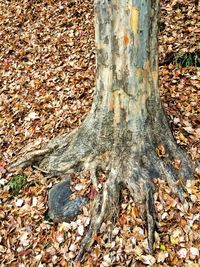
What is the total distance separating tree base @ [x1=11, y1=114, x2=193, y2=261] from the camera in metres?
4.25

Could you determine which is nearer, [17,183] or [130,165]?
[130,165]

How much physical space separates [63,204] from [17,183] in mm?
911

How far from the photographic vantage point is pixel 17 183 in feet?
16.5

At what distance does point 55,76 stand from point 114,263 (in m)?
4.12

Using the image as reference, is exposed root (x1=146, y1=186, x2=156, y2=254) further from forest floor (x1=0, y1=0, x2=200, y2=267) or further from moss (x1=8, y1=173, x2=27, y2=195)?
moss (x1=8, y1=173, x2=27, y2=195)

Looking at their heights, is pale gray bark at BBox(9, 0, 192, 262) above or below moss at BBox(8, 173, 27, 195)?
above

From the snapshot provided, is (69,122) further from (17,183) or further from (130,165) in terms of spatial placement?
(130,165)

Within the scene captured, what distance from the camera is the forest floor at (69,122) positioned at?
13.5 ft

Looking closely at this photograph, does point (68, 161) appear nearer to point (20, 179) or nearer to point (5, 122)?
point (20, 179)

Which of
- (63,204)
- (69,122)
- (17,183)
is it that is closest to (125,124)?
(63,204)

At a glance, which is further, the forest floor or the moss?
the moss

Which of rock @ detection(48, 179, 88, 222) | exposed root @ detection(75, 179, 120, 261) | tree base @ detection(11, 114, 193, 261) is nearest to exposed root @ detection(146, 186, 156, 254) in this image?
tree base @ detection(11, 114, 193, 261)

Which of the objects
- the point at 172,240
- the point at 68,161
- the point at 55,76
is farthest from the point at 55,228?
the point at 55,76

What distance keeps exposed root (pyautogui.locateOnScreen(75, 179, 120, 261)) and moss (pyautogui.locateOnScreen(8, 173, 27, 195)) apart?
127 centimetres
